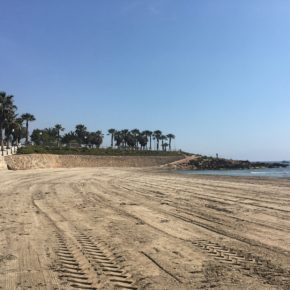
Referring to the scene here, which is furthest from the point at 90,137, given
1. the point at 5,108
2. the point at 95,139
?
the point at 5,108

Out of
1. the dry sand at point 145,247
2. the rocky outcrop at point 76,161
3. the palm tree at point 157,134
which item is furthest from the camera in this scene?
the palm tree at point 157,134

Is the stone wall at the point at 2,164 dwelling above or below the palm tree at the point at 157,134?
below

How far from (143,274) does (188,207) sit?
901 centimetres

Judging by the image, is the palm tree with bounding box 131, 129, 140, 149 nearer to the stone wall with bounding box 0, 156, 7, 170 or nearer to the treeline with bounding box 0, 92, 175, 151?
the treeline with bounding box 0, 92, 175, 151

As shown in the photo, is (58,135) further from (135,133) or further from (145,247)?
(145,247)

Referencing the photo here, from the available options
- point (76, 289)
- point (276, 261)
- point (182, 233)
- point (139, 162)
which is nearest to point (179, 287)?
point (76, 289)

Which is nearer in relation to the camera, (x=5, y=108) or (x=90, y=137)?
(x=5, y=108)

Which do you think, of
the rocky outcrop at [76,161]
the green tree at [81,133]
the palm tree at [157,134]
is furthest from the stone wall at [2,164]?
the palm tree at [157,134]

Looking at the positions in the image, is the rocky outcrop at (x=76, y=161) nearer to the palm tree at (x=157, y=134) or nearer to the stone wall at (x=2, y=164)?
the stone wall at (x=2, y=164)

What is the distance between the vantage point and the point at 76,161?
89000 millimetres

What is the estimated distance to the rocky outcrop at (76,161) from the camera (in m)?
62.2

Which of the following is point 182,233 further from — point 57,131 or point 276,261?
point 57,131

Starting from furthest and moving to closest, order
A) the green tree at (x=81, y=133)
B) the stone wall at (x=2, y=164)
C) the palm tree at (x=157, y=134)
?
the palm tree at (x=157, y=134) → the green tree at (x=81, y=133) → the stone wall at (x=2, y=164)

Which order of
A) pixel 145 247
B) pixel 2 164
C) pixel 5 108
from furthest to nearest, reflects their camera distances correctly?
pixel 5 108
pixel 2 164
pixel 145 247
